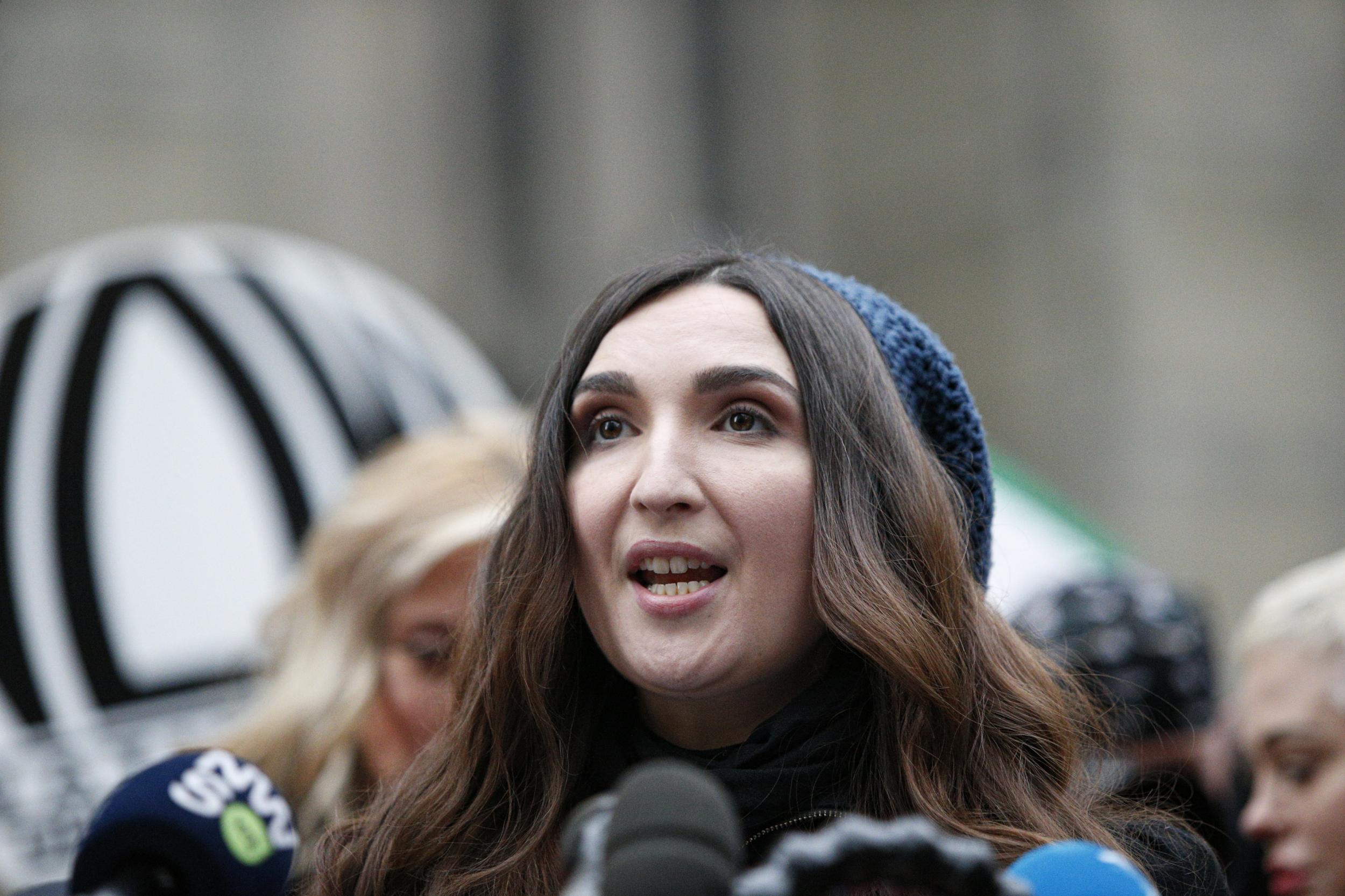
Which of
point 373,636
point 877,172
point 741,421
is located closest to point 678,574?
point 741,421

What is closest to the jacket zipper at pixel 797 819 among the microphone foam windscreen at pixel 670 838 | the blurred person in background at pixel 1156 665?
the microphone foam windscreen at pixel 670 838

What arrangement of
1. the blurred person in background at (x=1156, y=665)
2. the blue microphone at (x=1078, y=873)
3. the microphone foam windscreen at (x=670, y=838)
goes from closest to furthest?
the microphone foam windscreen at (x=670, y=838)
the blue microphone at (x=1078, y=873)
the blurred person in background at (x=1156, y=665)

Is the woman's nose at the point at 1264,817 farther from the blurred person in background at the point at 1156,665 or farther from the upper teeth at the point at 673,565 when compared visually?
the upper teeth at the point at 673,565

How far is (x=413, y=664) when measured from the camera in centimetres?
364

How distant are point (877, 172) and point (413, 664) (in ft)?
36.0

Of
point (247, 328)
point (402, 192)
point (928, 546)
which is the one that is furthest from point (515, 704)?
point (402, 192)

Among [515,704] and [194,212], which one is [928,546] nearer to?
[515,704]

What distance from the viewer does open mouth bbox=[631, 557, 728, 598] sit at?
2.30m

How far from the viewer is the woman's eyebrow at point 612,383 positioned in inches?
95.1

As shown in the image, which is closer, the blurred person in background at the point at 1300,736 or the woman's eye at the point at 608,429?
the woman's eye at the point at 608,429

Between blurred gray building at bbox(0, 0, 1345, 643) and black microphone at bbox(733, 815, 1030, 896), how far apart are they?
976 centimetres

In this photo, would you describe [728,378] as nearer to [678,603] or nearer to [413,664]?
[678,603]

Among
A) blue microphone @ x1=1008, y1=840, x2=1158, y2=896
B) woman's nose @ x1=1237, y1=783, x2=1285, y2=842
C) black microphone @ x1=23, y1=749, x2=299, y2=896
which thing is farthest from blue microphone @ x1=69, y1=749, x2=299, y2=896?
woman's nose @ x1=1237, y1=783, x2=1285, y2=842

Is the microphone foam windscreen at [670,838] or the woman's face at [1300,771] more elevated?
the microphone foam windscreen at [670,838]
